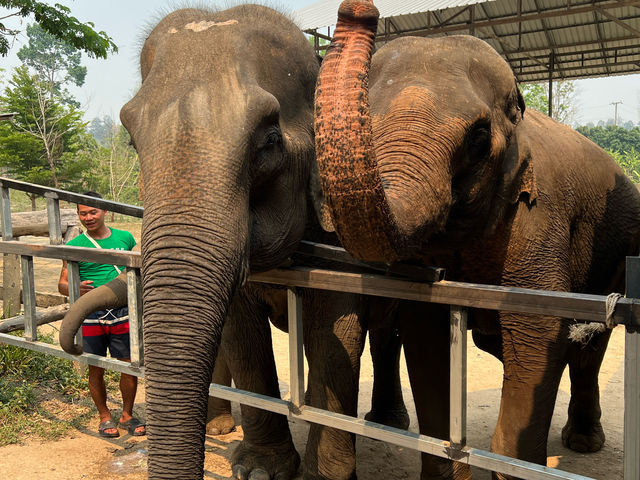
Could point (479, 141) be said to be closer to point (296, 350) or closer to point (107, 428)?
point (296, 350)

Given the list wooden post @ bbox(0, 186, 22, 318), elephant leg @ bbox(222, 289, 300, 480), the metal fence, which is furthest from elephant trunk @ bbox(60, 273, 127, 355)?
wooden post @ bbox(0, 186, 22, 318)

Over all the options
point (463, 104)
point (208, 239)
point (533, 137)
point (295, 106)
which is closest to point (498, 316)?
point (533, 137)

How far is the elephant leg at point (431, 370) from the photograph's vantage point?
3373mm

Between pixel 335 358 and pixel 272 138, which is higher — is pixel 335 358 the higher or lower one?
the lower one

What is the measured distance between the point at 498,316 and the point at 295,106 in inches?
55.8

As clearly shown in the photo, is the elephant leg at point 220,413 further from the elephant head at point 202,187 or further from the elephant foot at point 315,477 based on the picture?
the elephant head at point 202,187

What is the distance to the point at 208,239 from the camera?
2.08m

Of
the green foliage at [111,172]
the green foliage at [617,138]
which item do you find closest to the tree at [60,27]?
the green foliage at [111,172]

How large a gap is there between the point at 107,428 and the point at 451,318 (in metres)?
3.22

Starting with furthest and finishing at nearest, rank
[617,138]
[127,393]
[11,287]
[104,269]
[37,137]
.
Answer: [617,138] → [37,137] → [11,287] → [104,269] → [127,393]

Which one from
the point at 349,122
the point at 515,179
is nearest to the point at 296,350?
the point at 349,122

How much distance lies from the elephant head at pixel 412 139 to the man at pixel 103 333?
8.45 feet

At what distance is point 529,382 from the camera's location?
2934 mm

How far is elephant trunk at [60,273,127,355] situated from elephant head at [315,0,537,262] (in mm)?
1521
